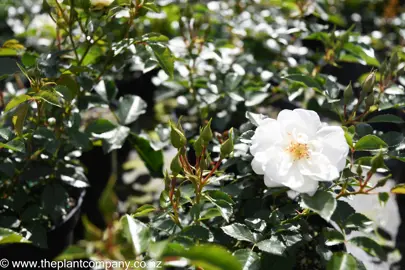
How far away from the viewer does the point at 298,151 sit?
1014 millimetres

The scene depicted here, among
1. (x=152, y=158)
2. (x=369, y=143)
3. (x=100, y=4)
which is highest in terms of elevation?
(x=100, y=4)

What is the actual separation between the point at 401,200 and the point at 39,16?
5.66 ft

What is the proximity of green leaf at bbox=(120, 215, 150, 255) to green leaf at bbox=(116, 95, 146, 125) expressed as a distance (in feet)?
2.04

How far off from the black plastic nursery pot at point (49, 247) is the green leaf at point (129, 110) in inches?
12.2

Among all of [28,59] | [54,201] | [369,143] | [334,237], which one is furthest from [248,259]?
[28,59]

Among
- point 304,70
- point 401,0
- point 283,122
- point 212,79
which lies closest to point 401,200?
point 304,70

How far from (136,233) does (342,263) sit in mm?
381

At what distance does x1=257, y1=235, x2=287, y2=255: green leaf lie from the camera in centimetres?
99

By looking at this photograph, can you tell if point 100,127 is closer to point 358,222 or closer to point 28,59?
point 28,59

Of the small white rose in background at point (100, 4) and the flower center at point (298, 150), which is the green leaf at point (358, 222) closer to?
the flower center at point (298, 150)

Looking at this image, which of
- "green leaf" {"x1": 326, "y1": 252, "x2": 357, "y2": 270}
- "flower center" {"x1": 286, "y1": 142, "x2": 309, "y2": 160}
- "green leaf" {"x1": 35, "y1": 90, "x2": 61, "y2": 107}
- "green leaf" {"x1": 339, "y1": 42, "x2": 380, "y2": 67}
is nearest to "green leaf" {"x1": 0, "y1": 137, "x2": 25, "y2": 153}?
"green leaf" {"x1": 35, "y1": 90, "x2": 61, "y2": 107}

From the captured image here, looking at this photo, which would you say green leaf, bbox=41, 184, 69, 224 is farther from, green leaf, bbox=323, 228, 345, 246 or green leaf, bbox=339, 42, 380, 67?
green leaf, bbox=339, 42, 380, 67

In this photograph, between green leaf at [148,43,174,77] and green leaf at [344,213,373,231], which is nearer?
green leaf at [344,213,373,231]

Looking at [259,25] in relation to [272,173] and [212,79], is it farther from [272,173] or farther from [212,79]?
[272,173]
